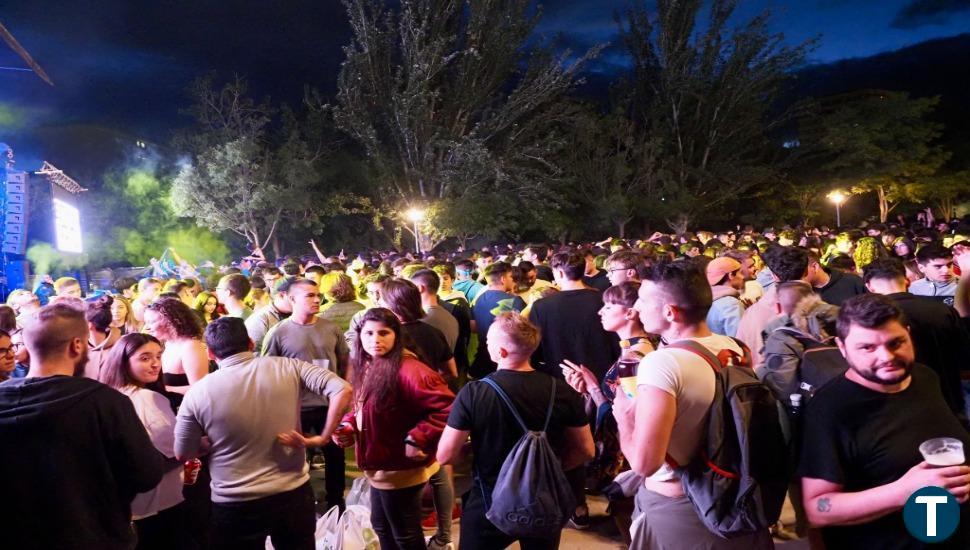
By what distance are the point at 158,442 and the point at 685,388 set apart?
2390 mm

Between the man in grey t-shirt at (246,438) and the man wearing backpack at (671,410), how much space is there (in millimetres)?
1662

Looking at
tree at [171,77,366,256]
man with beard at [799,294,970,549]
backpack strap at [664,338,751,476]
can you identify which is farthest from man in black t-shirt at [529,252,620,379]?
tree at [171,77,366,256]

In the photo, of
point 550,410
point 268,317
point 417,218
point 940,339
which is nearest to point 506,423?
point 550,410

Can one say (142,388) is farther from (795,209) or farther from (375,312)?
(795,209)

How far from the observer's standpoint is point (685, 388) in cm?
215

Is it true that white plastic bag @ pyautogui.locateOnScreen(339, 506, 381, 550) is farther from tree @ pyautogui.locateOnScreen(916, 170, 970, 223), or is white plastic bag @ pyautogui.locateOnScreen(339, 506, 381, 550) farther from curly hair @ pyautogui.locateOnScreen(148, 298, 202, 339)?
tree @ pyautogui.locateOnScreen(916, 170, 970, 223)

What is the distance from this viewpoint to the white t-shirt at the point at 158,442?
2.87 m

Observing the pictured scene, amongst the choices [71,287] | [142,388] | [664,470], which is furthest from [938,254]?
[71,287]

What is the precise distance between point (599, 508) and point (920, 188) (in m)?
32.4

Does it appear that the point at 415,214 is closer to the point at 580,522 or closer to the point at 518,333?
the point at 580,522

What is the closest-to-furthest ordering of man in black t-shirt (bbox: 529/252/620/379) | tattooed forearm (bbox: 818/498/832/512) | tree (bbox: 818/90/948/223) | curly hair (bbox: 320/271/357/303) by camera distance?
tattooed forearm (bbox: 818/498/832/512), man in black t-shirt (bbox: 529/252/620/379), curly hair (bbox: 320/271/357/303), tree (bbox: 818/90/948/223)

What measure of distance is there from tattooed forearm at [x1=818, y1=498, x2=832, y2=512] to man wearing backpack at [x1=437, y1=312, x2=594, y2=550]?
1.05 meters

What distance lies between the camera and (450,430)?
286 cm

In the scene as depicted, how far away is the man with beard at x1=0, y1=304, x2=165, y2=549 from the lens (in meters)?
2.23
